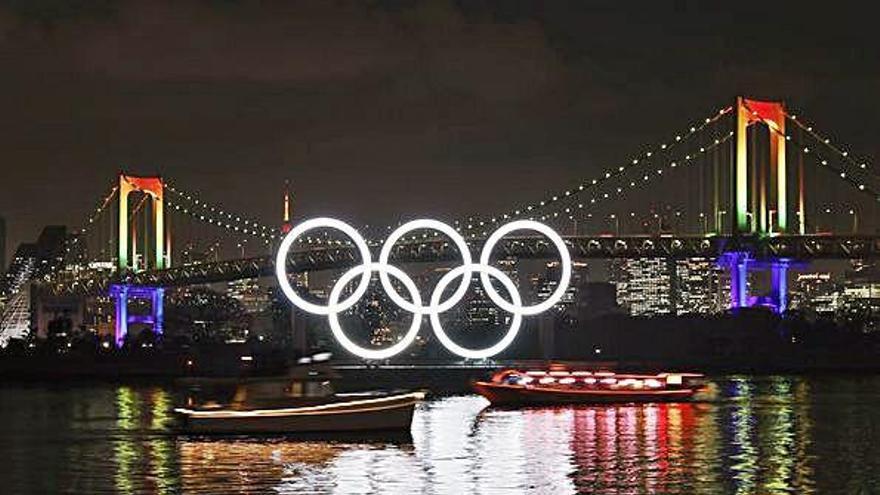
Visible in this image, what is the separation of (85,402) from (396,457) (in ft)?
99.8

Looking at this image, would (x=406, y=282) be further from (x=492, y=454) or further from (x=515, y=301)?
(x=492, y=454)

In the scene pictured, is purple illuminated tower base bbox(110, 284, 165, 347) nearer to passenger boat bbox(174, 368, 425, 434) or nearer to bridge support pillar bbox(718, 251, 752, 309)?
bridge support pillar bbox(718, 251, 752, 309)

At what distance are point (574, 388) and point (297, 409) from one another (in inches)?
742

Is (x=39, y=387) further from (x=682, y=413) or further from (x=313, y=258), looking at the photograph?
(x=682, y=413)

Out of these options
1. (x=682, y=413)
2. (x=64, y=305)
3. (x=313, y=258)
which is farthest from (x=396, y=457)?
(x=64, y=305)

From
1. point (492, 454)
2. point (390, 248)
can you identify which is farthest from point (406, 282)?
point (492, 454)

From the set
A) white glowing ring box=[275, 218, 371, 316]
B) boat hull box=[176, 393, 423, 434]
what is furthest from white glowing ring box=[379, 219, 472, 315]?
boat hull box=[176, 393, 423, 434]

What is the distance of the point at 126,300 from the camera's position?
4852 inches

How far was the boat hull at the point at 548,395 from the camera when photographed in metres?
70.1

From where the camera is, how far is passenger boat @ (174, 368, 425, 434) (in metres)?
53.6

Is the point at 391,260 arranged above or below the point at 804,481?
above

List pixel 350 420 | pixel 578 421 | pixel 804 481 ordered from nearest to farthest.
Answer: pixel 804 481
pixel 350 420
pixel 578 421

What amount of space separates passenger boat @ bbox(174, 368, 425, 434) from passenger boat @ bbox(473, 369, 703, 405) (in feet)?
51.8

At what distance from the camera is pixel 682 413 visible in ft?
216
